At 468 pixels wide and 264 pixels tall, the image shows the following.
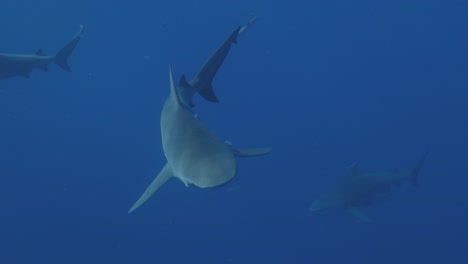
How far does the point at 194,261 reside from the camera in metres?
21.3

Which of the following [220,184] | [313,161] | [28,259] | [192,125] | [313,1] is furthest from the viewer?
[313,1]

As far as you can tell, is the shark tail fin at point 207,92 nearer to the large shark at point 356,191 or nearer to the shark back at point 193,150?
the shark back at point 193,150

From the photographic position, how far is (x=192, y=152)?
13.4ft

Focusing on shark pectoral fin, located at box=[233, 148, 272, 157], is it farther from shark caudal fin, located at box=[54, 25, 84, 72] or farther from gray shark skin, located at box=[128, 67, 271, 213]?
shark caudal fin, located at box=[54, 25, 84, 72]

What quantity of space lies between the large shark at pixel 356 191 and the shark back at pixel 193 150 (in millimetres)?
8150

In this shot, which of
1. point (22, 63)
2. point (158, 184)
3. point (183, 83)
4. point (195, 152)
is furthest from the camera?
point (22, 63)

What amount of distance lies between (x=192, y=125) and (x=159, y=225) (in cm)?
1924

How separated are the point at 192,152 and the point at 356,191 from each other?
30.8 feet

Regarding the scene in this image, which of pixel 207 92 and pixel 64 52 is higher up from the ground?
pixel 64 52

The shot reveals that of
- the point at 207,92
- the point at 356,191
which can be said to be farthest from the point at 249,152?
the point at 356,191

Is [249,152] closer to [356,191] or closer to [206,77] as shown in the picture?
[206,77]

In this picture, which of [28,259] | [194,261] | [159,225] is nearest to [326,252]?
[194,261]

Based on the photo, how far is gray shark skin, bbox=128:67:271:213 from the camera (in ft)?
12.2

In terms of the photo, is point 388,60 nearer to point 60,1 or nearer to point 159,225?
point 159,225
